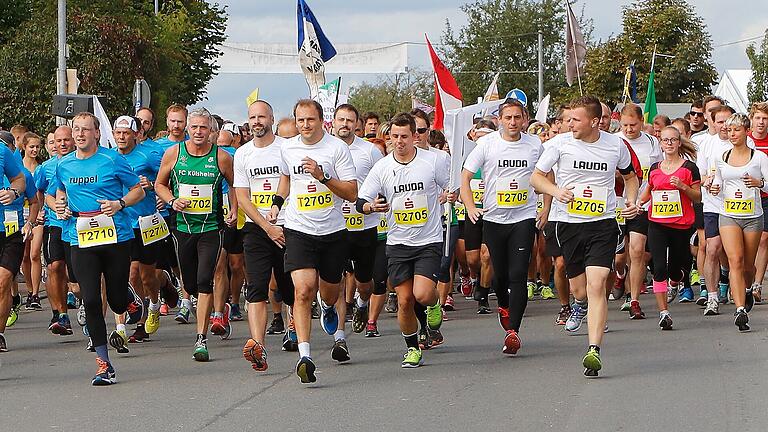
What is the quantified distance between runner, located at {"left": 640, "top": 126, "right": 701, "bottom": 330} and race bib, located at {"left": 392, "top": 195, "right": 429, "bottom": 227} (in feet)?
11.1

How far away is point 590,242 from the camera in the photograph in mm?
10648

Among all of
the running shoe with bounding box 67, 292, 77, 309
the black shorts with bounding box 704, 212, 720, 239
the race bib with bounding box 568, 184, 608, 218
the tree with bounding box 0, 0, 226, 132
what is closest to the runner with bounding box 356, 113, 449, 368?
the race bib with bounding box 568, 184, 608, 218

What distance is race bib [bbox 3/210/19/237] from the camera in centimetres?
1227

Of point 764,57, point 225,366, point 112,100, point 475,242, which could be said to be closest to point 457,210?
point 475,242

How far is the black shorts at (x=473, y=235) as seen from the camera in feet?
51.3

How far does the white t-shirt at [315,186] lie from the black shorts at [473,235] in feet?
17.4

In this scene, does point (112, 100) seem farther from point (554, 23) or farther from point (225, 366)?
point (554, 23)

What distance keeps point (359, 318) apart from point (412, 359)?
7.60 ft

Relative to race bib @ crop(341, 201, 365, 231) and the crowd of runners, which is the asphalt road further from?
race bib @ crop(341, 201, 365, 231)

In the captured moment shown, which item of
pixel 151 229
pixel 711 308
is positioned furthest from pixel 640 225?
pixel 151 229

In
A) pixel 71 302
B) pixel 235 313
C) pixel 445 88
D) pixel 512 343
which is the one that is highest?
pixel 445 88

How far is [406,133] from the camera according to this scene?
36.2ft

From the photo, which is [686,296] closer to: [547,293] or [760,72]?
[547,293]

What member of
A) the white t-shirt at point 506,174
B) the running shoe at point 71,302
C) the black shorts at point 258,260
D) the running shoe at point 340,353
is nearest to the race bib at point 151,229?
the black shorts at point 258,260
